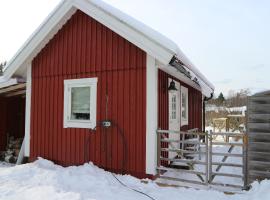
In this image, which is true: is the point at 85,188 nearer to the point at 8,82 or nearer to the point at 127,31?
the point at 127,31

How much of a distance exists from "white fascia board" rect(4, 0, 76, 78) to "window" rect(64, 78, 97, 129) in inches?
55.0

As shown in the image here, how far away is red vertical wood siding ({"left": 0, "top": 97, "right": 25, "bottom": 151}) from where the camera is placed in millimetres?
10875

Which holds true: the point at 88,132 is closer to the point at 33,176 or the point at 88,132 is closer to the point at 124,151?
the point at 124,151

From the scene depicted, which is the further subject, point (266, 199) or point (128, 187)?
point (128, 187)

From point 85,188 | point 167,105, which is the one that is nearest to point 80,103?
point 167,105

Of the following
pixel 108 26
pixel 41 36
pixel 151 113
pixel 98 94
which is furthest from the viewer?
pixel 41 36

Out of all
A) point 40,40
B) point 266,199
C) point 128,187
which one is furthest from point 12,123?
point 266,199

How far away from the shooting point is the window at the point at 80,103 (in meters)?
7.18

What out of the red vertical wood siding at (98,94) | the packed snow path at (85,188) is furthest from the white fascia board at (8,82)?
the packed snow path at (85,188)

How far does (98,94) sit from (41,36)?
238 centimetres

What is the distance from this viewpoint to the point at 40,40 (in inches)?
309

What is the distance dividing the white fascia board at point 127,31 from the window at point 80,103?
1449mm

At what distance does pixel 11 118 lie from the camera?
11258 mm

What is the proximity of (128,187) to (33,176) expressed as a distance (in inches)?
90.4
